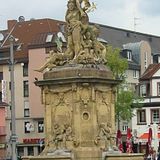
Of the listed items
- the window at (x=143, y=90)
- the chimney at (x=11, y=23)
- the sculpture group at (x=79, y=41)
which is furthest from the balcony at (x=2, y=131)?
the sculpture group at (x=79, y=41)

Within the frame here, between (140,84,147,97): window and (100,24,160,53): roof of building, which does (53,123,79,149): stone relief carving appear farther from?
(100,24,160,53): roof of building

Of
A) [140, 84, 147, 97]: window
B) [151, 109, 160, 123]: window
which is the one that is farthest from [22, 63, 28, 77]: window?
[151, 109, 160, 123]: window

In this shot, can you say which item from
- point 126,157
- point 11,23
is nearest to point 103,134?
point 126,157

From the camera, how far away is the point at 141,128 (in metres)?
86.3

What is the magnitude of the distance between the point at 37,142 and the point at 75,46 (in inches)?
2441

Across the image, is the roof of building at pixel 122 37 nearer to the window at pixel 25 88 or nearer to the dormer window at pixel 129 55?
the dormer window at pixel 129 55

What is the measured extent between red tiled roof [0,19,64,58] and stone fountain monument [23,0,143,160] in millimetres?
67176

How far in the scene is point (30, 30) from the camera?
101 meters

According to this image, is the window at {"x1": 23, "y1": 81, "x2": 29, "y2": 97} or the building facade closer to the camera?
the building facade

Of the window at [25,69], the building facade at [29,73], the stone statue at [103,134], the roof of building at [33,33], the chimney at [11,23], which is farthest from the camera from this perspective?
the chimney at [11,23]

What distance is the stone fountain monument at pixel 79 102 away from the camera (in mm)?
28500

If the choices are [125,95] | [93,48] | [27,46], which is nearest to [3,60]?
[27,46]

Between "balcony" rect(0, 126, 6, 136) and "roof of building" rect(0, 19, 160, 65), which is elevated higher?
"roof of building" rect(0, 19, 160, 65)

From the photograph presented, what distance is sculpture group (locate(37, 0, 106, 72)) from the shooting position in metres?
29.4
